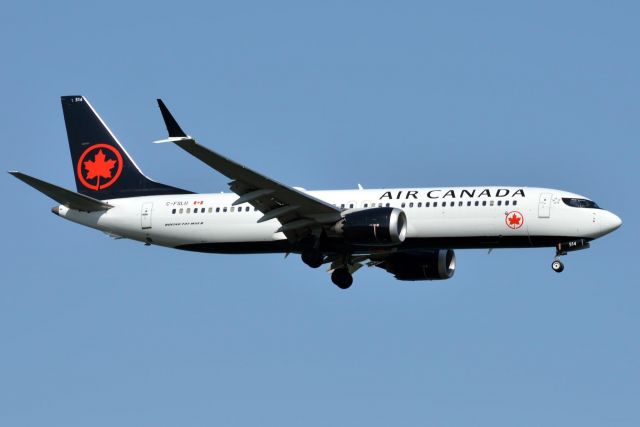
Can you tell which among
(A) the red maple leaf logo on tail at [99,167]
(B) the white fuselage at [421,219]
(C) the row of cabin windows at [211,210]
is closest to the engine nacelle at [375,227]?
(B) the white fuselage at [421,219]

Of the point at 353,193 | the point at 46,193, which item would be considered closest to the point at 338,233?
the point at 353,193

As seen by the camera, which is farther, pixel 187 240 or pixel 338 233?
pixel 187 240

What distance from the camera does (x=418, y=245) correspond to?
64938mm

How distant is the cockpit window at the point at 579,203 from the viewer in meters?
64.2

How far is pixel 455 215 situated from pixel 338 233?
16.7ft

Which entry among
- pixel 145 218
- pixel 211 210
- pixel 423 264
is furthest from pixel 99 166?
pixel 423 264

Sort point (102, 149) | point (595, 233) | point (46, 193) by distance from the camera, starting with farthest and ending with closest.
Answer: point (102, 149), point (46, 193), point (595, 233)

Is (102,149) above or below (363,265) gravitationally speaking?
above

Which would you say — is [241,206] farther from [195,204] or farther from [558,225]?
[558,225]

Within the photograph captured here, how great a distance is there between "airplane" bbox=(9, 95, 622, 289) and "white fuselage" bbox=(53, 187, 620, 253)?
0.14 feet

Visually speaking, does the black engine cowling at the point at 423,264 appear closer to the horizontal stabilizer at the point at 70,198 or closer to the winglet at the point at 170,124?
the horizontal stabilizer at the point at 70,198

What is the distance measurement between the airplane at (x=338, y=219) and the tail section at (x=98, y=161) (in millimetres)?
94

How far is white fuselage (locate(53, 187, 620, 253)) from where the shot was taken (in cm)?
6388

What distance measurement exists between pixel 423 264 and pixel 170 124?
17.4 m
